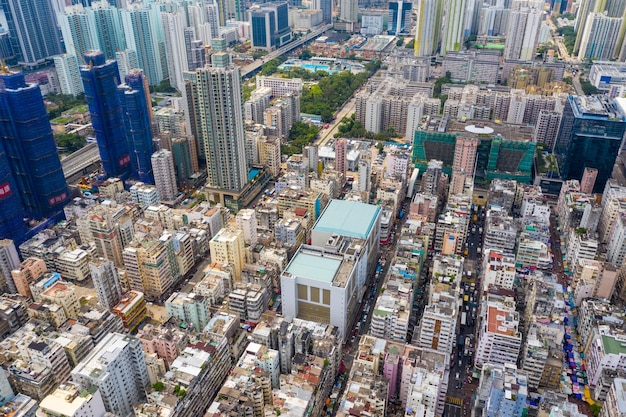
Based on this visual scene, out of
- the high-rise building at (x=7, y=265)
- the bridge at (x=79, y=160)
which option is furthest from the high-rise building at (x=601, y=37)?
the high-rise building at (x=7, y=265)

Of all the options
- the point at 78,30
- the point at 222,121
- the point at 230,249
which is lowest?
the point at 230,249

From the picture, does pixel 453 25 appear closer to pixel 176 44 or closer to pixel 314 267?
pixel 176 44

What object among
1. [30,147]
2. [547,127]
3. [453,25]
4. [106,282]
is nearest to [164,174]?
[30,147]

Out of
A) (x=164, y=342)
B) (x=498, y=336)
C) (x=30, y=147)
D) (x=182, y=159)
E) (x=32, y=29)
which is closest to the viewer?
(x=164, y=342)

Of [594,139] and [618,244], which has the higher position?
[594,139]

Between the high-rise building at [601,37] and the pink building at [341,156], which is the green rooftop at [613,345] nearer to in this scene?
the pink building at [341,156]

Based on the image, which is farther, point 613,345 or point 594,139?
point 594,139

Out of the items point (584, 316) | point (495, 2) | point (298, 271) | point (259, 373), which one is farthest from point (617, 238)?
point (495, 2)

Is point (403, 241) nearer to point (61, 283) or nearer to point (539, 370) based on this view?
point (539, 370)
